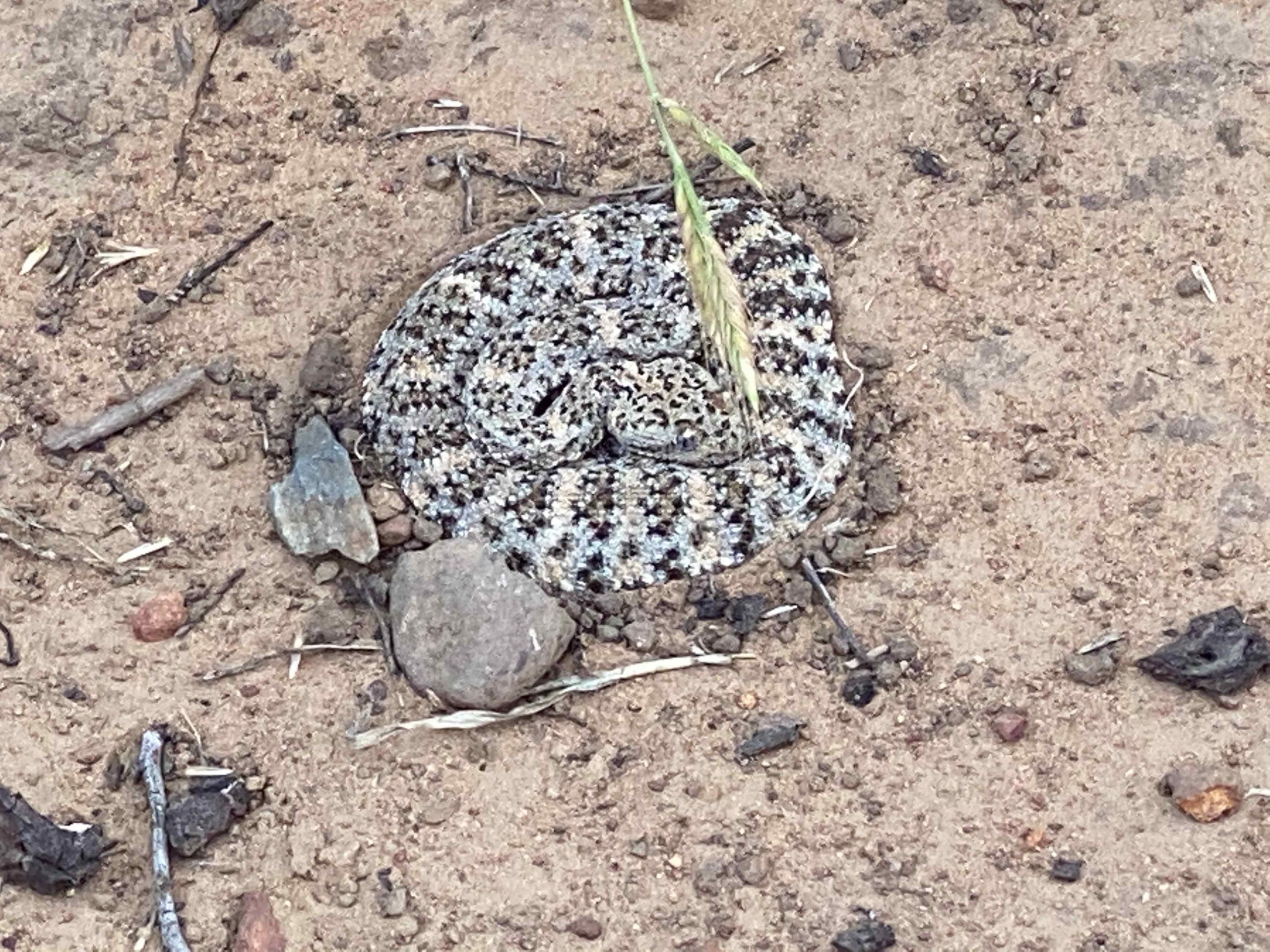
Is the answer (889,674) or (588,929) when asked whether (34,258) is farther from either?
(889,674)

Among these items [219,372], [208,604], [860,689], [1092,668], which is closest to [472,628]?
[208,604]

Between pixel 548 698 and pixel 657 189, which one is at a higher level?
pixel 657 189

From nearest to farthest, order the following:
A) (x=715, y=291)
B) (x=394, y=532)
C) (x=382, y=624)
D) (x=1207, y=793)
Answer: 1. (x=715, y=291)
2. (x=1207, y=793)
3. (x=382, y=624)
4. (x=394, y=532)

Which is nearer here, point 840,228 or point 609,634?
point 609,634

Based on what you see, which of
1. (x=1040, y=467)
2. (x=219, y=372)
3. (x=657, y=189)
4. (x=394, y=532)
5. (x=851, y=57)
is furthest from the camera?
(x=657, y=189)

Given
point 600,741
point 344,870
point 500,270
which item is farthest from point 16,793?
point 500,270

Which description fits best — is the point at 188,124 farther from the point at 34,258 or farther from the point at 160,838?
the point at 160,838

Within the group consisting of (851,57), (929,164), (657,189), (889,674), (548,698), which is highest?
(851,57)
